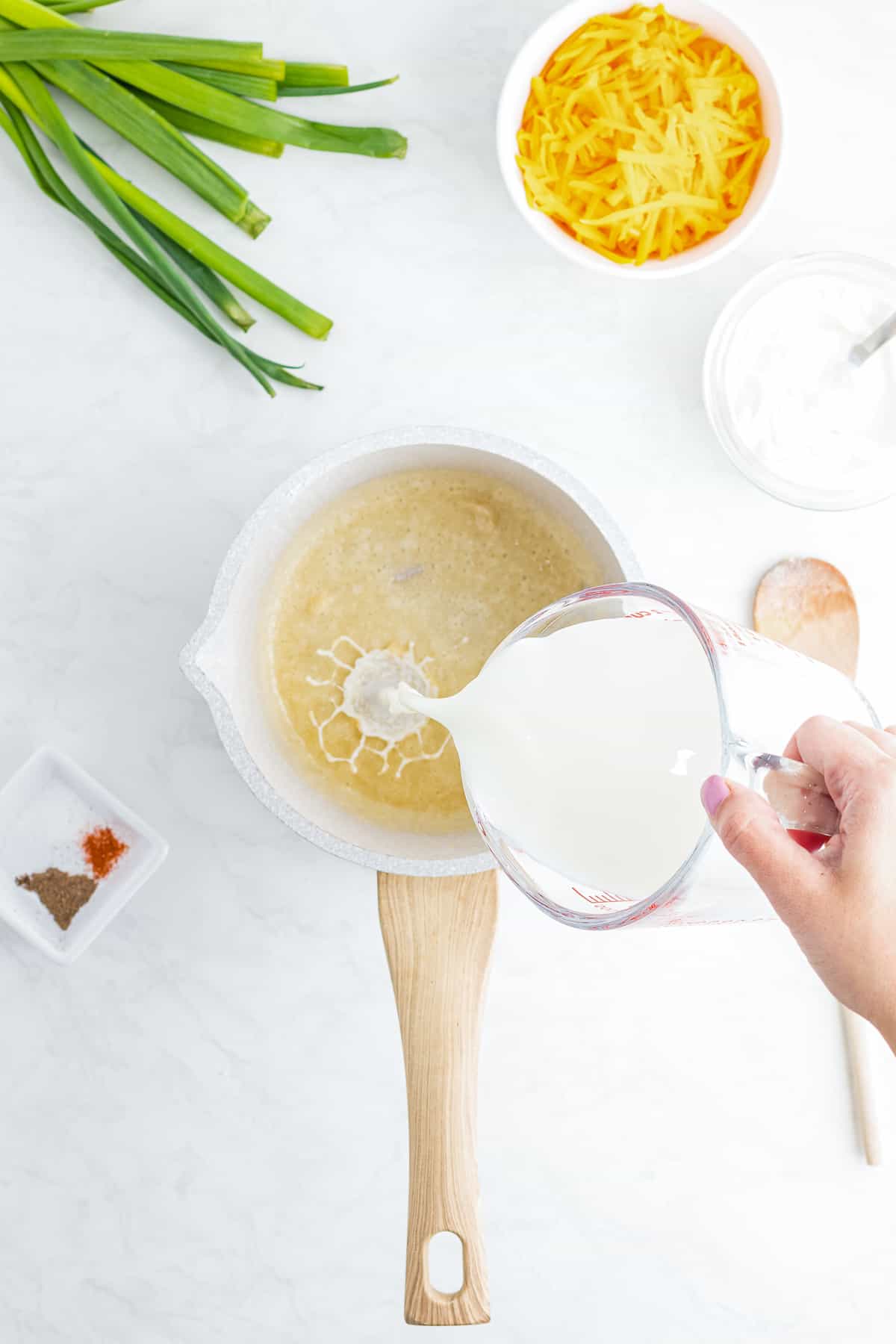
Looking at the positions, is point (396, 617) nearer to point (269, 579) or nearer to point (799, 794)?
point (269, 579)

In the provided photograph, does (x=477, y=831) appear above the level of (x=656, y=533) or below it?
below

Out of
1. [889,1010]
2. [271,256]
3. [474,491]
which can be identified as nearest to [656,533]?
[474,491]

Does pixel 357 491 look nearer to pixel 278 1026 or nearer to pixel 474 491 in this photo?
pixel 474 491

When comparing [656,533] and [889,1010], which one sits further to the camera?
[656,533]

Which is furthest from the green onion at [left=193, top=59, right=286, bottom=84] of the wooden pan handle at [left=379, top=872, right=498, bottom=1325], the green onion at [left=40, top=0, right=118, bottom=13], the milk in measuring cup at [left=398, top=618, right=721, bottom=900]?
the wooden pan handle at [left=379, top=872, right=498, bottom=1325]

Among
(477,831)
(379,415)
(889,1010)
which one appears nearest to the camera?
(889,1010)

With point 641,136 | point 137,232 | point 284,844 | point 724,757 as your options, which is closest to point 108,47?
point 137,232

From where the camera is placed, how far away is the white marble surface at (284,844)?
108 cm

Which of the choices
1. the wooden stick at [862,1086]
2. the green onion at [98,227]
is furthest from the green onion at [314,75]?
the wooden stick at [862,1086]

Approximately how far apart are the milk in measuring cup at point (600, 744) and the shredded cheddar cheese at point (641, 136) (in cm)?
48

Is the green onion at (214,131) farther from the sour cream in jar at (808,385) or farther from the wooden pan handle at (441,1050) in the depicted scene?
the wooden pan handle at (441,1050)

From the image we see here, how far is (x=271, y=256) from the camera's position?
1.09 metres

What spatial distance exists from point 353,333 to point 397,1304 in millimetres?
946

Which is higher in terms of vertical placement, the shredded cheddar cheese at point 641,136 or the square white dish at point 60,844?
the shredded cheddar cheese at point 641,136
